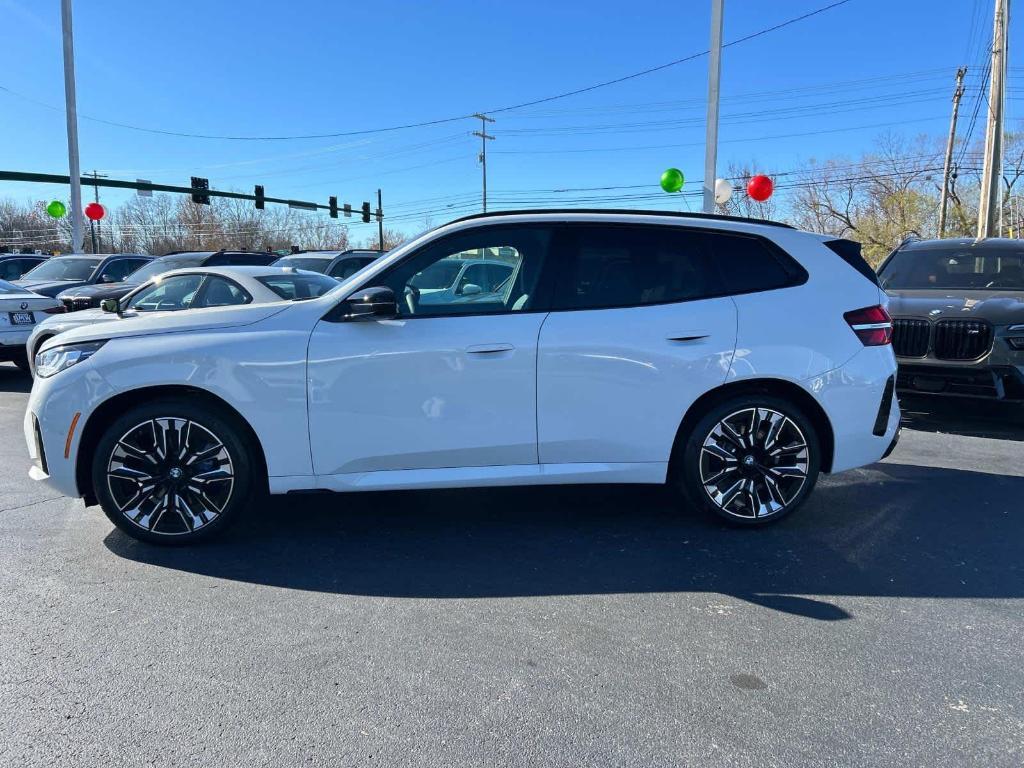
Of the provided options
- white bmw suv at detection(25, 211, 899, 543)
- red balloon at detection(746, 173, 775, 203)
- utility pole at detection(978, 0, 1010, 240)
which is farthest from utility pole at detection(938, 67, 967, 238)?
white bmw suv at detection(25, 211, 899, 543)

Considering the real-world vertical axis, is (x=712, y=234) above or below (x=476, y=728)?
above

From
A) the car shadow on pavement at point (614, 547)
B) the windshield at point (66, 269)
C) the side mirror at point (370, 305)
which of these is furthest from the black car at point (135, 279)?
the side mirror at point (370, 305)

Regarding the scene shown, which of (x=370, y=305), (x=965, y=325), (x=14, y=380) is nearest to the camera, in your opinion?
(x=370, y=305)

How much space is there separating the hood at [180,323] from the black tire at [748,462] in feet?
8.10

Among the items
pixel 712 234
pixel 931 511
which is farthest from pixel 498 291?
pixel 931 511

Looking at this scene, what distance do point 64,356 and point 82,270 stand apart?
1076 cm

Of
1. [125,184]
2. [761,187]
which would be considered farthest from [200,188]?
[761,187]

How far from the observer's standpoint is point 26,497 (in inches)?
190

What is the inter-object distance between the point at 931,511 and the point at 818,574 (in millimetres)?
1485

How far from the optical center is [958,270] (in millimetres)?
7887

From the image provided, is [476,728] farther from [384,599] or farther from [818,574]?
[818,574]

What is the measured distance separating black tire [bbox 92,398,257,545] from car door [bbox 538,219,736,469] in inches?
66.4

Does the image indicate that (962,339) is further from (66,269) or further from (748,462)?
(66,269)

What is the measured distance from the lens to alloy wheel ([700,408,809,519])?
4109mm
